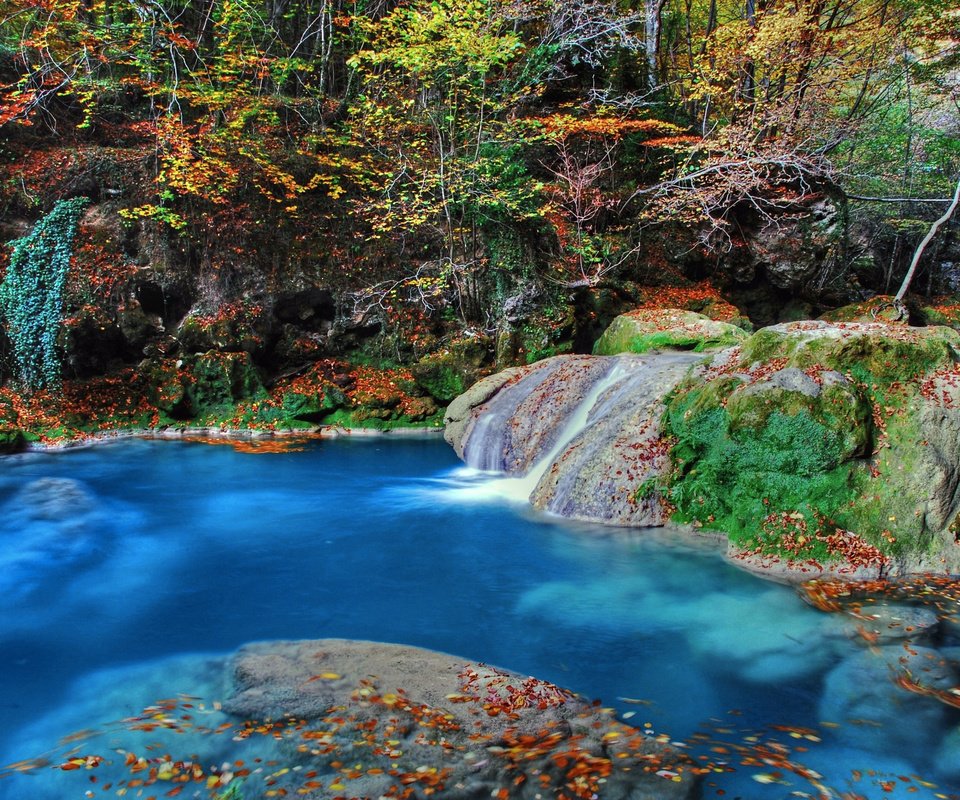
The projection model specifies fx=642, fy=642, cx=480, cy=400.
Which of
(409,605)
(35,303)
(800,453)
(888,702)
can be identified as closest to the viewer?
(888,702)

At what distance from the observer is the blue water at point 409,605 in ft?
14.4

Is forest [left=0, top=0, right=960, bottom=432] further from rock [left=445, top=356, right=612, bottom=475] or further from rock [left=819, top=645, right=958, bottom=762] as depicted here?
rock [left=819, top=645, right=958, bottom=762]

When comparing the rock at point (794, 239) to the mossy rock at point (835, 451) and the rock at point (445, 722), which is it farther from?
the rock at point (445, 722)

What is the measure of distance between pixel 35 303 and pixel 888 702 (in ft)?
50.0

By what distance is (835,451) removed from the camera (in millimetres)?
6848

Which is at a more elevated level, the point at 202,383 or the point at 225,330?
the point at 225,330

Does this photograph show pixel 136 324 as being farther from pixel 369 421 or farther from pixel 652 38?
pixel 652 38

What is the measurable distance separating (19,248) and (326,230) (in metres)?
6.34

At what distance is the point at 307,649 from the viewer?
5129mm

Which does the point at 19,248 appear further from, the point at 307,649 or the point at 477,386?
the point at 307,649

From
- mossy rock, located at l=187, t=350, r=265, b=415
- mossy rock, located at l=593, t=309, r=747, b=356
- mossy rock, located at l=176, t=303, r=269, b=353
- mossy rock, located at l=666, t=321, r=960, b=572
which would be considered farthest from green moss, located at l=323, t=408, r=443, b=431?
mossy rock, located at l=666, t=321, r=960, b=572

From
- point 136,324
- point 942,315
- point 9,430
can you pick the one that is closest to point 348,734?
point 9,430

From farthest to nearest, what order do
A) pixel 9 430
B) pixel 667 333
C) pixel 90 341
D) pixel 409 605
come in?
1. pixel 90 341
2. pixel 667 333
3. pixel 9 430
4. pixel 409 605

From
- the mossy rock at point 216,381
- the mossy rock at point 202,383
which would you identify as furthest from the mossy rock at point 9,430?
the mossy rock at point 216,381
